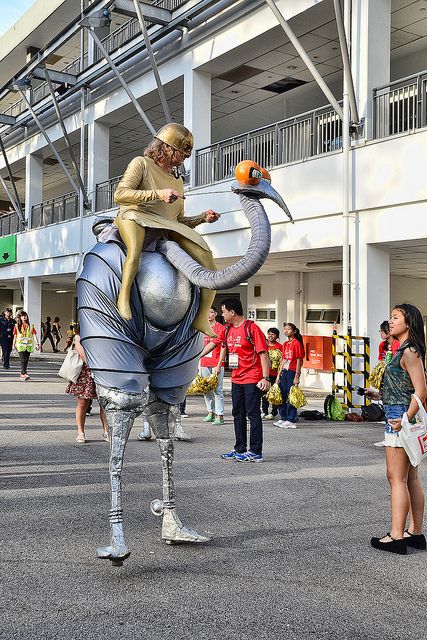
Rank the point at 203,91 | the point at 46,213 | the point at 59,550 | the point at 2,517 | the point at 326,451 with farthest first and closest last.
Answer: the point at 46,213 → the point at 203,91 → the point at 326,451 → the point at 2,517 → the point at 59,550

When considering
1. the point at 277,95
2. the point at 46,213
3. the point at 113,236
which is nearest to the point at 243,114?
the point at 277,95

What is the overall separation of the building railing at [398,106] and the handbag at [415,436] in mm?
8529

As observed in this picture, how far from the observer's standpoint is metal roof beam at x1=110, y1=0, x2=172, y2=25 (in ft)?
55.0

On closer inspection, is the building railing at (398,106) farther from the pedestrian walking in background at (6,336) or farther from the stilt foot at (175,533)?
the pedestrian walking in background at (6,336)

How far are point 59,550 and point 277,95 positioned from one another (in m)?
17.0

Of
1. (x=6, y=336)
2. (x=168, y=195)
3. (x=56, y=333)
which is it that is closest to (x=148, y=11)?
(x=6, y=336)

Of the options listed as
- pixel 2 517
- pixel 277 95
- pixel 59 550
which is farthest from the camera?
pixel 277 95

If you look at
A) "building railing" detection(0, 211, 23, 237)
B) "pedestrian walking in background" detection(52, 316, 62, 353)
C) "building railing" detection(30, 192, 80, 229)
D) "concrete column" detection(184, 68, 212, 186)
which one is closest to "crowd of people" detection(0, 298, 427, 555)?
"concrete column" detection(184, 68, 212, 186)

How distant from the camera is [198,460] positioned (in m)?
7.67

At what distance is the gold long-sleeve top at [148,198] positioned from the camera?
4242mm

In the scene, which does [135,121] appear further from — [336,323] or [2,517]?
[2,517]

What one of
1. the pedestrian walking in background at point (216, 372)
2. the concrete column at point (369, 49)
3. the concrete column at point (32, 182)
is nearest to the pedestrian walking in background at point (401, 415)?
the pedestrian walking in background at point (216, 372)

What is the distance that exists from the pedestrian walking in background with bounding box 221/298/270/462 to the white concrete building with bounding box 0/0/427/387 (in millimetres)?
4909

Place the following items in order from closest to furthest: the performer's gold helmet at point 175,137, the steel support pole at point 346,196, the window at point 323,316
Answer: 1. the performer's gold helmet at point 175,137
2. the steel support pole at point 346,196
3. the window at point 323,316
